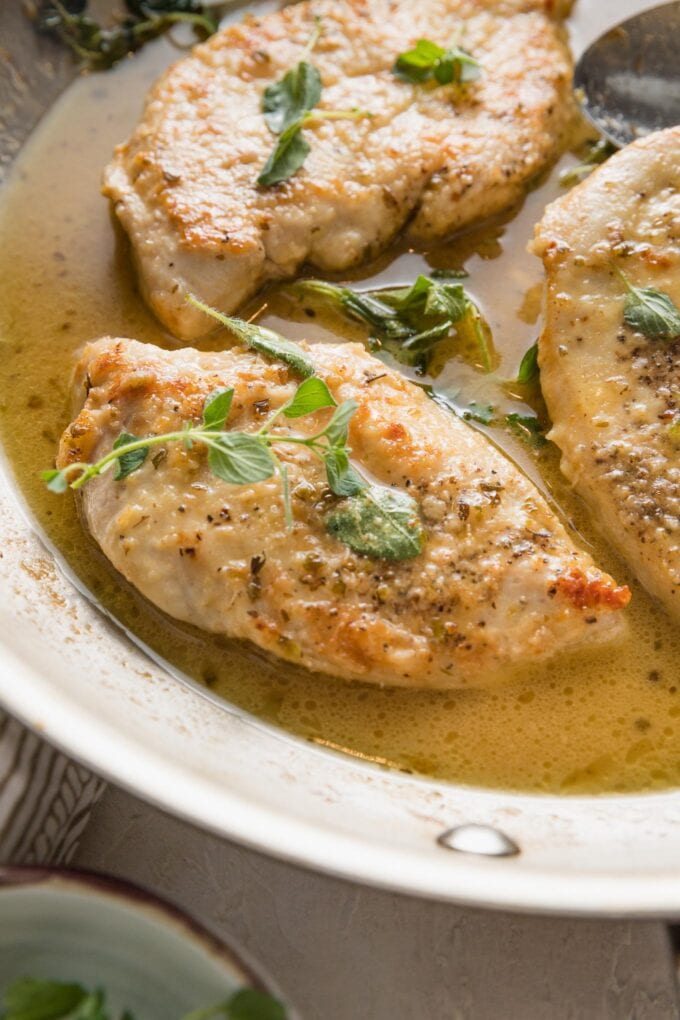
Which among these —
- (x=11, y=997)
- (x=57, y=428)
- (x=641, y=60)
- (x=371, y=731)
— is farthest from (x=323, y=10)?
(x=11, y=997)

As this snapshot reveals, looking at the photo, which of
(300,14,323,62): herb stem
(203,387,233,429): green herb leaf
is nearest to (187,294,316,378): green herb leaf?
(203,387,233,429): green herb leaf

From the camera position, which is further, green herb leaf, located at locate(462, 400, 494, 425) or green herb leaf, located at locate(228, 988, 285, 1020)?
green herb leaf, located at locate(462, 400, 494, 425)

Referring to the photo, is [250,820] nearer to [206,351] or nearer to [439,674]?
[439,674]

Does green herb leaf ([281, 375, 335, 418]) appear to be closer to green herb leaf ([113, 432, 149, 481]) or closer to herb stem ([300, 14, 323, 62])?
green herb leaf ([113, 432, 149, 481])

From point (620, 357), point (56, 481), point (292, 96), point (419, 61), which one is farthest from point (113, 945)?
point (419, 61)

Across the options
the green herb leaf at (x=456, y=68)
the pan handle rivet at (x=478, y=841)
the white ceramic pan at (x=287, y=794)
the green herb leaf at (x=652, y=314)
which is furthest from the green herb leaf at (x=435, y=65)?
the pan handle rivet at (x=478, y=841)

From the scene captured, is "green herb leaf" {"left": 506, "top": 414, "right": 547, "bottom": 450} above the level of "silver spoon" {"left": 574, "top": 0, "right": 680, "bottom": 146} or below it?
below

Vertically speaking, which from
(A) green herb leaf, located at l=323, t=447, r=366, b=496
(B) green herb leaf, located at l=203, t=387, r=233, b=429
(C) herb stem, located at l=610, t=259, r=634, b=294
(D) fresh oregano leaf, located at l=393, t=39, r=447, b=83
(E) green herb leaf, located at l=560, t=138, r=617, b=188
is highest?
(D) fresh oregano leaf, located at l=393, t=39, r=447, b=83

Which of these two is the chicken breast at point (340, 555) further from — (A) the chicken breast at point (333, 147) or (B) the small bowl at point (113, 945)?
(B) the small bowl at point (113, 945)
